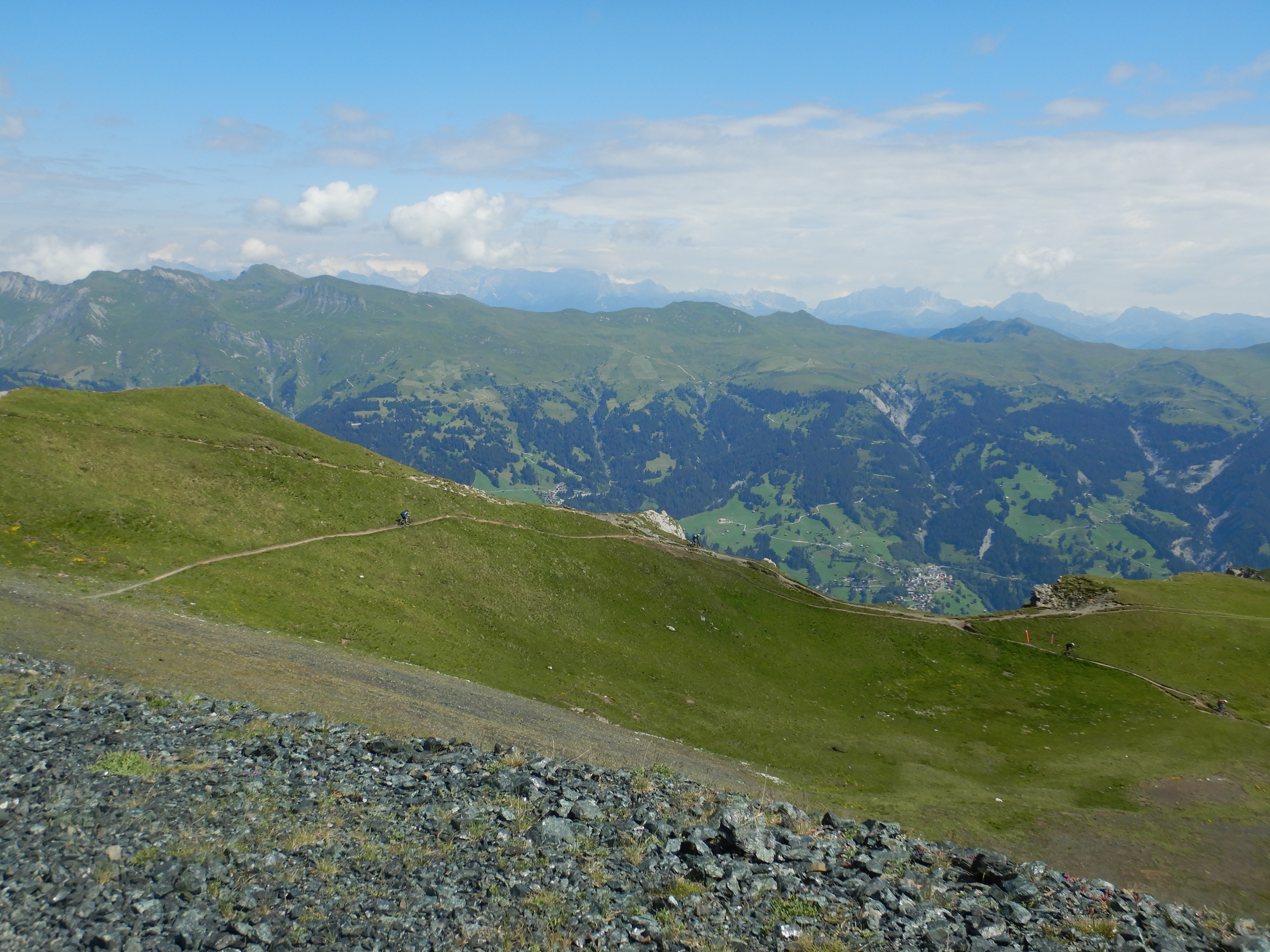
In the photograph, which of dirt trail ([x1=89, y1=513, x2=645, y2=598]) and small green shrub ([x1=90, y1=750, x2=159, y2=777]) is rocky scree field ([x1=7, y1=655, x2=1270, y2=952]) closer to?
small green shrub ([x1=90, y1=750, x2=159, y2=777])

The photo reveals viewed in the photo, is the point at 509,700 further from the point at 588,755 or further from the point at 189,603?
the point at 189,603

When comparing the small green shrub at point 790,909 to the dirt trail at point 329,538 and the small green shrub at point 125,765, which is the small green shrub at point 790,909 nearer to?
the small green shrub at point 125,765

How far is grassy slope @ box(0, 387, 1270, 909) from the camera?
4722 centimetres

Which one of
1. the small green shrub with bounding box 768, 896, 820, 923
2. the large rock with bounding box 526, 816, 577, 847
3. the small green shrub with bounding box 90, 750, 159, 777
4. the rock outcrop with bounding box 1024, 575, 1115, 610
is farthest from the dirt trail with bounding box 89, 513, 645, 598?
the rock outcrop with bounding box 1024, 575, 1115, 610

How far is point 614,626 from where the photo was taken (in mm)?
67188

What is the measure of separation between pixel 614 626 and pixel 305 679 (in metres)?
35.4

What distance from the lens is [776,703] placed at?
59125mm

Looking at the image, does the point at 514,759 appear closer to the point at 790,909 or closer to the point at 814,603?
the point at 790,909

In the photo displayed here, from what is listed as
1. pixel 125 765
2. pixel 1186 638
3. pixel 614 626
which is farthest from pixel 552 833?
pixel 1186 638

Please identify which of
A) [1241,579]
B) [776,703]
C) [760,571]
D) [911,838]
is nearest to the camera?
[911,838]

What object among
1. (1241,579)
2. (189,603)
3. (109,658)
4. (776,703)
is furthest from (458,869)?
(1241,579)

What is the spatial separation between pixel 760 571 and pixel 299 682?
216 feet

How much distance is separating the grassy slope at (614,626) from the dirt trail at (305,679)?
3529mm

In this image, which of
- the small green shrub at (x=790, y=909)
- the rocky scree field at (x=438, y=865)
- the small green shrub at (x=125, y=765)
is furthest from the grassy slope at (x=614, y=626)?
the small green shrub at (x=125, y=765)
